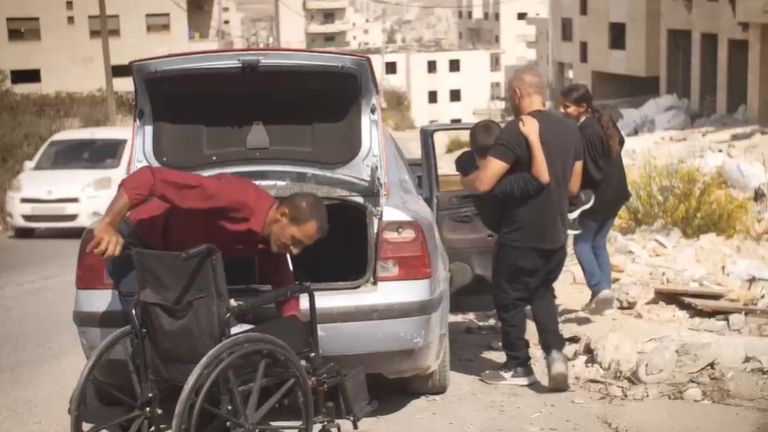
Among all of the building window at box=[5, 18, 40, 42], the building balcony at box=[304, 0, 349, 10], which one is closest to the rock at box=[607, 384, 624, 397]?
the building window at box=[5, 18, 40, 42]

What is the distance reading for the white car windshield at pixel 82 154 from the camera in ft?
53.8

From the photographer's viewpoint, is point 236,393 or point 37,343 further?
point 37,343

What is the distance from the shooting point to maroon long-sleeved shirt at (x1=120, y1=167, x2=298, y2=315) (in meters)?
4.89

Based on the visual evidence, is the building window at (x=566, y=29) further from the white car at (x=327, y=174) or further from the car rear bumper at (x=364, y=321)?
the car rear bumper at (x=364, y=321)

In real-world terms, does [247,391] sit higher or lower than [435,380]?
higher

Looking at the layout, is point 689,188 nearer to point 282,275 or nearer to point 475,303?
point 475,303

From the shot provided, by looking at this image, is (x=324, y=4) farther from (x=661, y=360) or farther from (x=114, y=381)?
(x=114, y=381)

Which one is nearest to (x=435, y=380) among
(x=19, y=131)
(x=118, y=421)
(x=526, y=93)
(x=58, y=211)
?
(x=526, y=93)

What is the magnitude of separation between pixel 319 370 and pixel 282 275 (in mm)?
468

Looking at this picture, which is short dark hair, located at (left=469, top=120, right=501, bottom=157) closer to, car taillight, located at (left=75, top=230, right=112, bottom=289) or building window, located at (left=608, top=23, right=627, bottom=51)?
car taillight, located at (left=75, top=230, right=112, bottom=289)

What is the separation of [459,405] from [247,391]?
1847 mm

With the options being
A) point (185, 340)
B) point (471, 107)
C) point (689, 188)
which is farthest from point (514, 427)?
point (471, 107)

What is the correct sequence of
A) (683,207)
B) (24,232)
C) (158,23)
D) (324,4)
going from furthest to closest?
(324,4) < (158,23) < (24,232) < (683,207)

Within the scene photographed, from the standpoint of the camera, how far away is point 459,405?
6.57m
